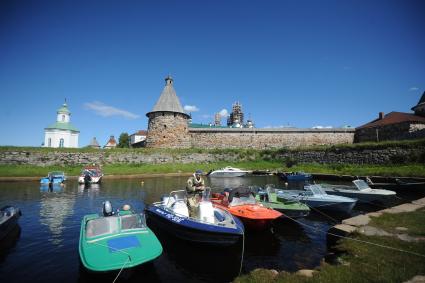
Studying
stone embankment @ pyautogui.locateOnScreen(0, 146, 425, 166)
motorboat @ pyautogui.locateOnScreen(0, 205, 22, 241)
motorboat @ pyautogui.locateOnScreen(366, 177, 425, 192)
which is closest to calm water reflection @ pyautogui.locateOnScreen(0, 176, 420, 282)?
motorboat @ pyautogui.locateOnScreen(0, 205, 22, 241)

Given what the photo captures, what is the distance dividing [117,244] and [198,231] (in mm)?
2836

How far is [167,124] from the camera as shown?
4716cm

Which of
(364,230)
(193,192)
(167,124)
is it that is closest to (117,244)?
(193,192)

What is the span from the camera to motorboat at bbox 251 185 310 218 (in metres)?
12.2

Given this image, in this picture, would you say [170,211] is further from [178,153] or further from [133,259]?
[178,153]

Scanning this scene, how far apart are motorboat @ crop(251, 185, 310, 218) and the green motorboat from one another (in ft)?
21.0

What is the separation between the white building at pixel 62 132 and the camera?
62688 millimetres

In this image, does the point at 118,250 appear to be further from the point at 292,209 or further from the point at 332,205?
the point at 332,205

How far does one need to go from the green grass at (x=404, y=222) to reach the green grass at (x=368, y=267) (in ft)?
3.63

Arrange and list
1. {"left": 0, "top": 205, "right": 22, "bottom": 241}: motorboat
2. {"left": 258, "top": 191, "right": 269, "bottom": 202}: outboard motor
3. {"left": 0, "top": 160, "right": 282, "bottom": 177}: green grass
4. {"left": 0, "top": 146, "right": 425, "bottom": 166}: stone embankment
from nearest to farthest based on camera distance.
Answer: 1. {"left": 0, "top": 205, "right": 22, "bottom": 241}: motorboat
2. {"left": 258, "top": 191, "right": 269, "bottom": 202}: outboard motor
3. {"left": 0, "top": 160, "right": 282, "bottom": 177}: green grass
4. {"left": 0, "top": 146, "right": 425, "bottom": 166}: stone embankment

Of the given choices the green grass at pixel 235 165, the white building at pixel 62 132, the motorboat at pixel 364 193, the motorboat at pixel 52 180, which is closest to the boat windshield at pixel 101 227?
the motorboat at pixel 364 193

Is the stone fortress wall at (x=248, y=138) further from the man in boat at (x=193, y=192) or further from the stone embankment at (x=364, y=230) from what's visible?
the stone embankment at (x=364, y=230)

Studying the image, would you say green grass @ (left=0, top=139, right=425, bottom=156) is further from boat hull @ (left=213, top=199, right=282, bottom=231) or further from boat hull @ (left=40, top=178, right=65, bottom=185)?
boat hull @ (left=213, top=199, right=282, bottom=231)

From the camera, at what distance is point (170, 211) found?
10.5 meters
